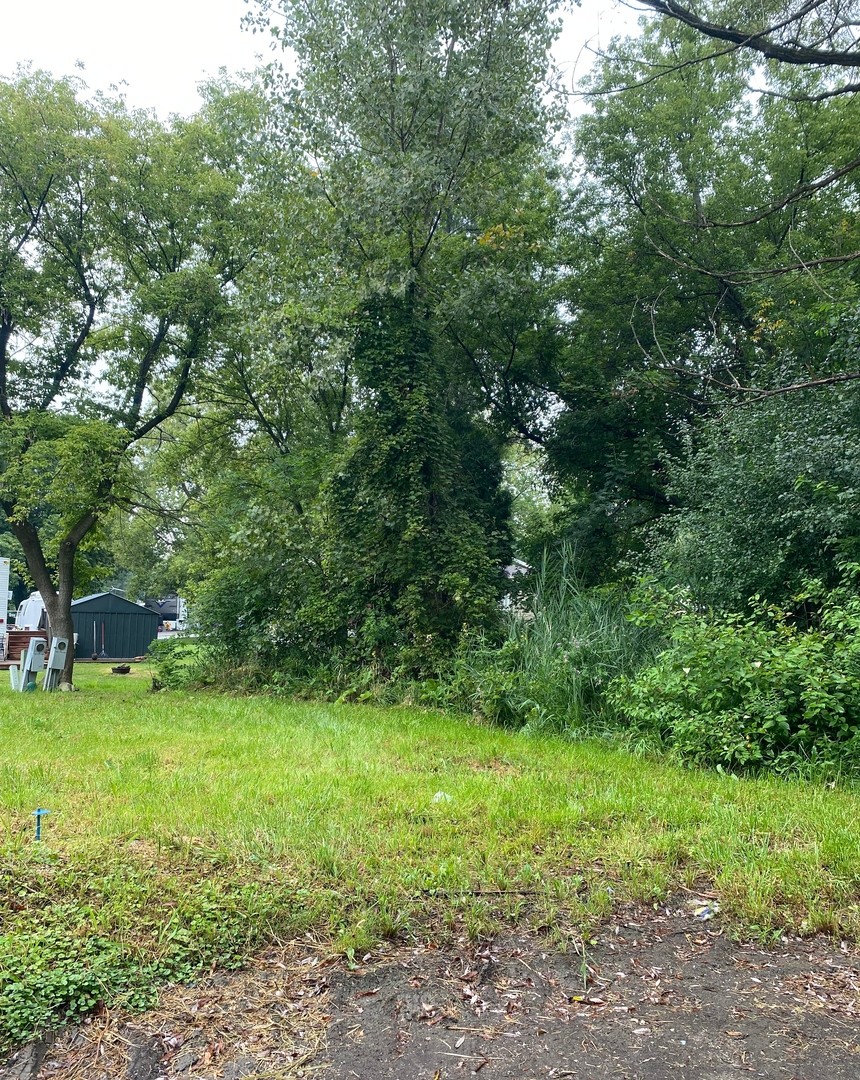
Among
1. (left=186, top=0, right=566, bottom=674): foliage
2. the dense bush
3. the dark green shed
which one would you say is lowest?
Answer: the dense bush

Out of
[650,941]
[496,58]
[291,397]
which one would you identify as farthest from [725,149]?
[650,941]

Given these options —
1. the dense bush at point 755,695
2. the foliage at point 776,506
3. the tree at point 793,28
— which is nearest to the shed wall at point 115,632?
the foliage at point 776,506

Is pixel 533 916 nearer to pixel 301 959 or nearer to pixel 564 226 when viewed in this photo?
pixel 301 959

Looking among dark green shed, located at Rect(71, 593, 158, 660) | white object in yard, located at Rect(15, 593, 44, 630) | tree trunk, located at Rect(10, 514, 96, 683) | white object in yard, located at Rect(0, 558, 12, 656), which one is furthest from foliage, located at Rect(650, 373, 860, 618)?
white object in yard, located at Rect(15, 593, 44, 630)

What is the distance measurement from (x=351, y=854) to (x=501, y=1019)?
3.92 feet

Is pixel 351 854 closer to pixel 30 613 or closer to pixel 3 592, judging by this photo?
pixel 3 592

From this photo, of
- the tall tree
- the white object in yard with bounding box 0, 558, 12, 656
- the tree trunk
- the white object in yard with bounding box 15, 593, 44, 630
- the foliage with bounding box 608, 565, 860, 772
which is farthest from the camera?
the white object in yard with bounding box 15, 593, 44, 630

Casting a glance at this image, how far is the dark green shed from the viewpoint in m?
26.2

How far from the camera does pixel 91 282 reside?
13.9 meters

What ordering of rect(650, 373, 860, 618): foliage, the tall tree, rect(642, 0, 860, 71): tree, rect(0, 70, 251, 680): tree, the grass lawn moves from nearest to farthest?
the grass lawn
rect(642, 0, 860, 71): tree
rect(650, 373, 860, 618): foliage
the tall tree
rect(0, 70, 251, 680): tree

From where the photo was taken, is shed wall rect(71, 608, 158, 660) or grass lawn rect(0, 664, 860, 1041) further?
shed wall rect(71, 608, 158, 660)

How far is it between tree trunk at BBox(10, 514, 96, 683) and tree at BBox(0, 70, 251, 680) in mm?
25

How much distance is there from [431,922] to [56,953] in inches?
54.6

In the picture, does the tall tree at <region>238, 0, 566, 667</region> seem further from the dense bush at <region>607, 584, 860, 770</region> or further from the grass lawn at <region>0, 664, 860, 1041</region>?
the grass lawn at <region>0, 664, 860, 1041</region>
